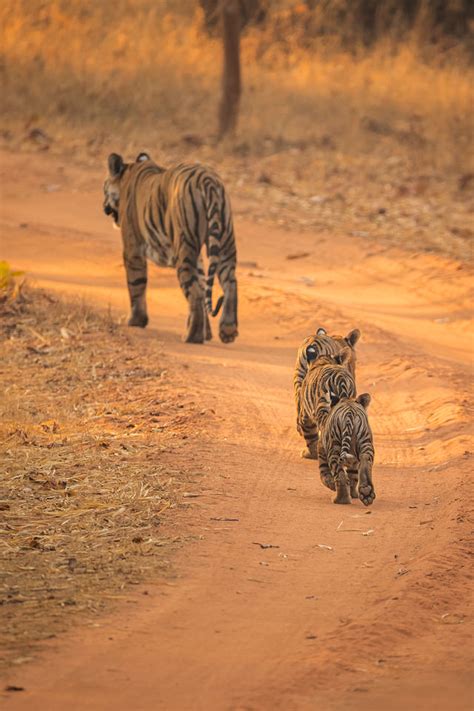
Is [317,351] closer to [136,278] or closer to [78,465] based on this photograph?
[78,465]

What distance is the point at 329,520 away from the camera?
6.52 metres

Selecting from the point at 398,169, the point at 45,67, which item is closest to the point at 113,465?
the point at 398,169

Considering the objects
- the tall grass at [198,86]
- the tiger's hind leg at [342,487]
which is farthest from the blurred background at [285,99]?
the tiger's hind leg at [342,487]

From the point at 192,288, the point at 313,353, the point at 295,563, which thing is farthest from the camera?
the point at 192,288

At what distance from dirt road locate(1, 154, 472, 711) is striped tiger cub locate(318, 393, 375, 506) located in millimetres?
119

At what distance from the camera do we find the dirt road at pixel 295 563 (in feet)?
15.1

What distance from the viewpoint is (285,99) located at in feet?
71.7

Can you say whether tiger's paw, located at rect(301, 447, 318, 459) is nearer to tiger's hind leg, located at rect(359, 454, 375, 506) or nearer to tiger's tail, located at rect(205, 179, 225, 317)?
tiger's hind leg, located at rect(359, 454, 375, 506)

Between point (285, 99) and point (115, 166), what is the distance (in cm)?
1071

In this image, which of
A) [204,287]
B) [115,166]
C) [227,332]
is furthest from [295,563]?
[115,166]

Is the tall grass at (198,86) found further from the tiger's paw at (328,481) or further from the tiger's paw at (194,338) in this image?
the tiger's paw at (328,481)

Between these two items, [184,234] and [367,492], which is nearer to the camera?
[367,492]

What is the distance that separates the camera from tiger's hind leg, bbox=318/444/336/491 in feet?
22.4

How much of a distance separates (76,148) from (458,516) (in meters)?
14.4
